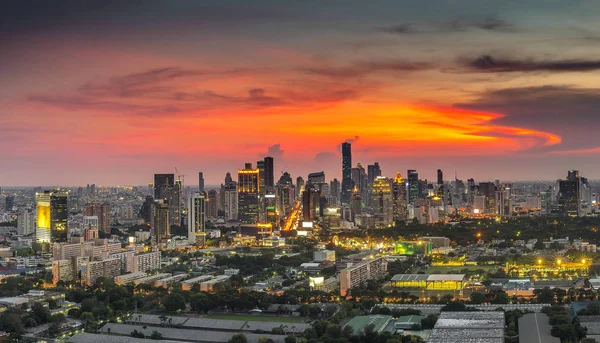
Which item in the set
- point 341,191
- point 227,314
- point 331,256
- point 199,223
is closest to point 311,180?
point 341,191

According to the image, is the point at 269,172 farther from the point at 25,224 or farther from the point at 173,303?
the point at 173,303

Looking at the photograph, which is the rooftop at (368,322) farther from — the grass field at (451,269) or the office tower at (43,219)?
the office tower at (43,219)

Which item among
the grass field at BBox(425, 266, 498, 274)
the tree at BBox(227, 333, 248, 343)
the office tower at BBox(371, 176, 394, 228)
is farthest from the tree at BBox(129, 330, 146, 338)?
the office tower at BBox(371, 176, 394, 228)

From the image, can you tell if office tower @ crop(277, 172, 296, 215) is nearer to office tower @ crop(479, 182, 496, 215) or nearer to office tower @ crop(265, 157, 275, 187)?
office tower @ crop(265, 157, 275, 187)

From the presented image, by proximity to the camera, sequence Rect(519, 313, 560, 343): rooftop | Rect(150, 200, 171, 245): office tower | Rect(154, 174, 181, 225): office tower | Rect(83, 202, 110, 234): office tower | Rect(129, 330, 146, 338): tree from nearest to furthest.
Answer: Rect(519, 313, 560, 343): rooftop
Rect(129, 330, 146, 338): tree
Rect(150, 200, 171, 245): office tower
Rect(83, 202, 110, 234): office tower
Rect(154, 174, 181, 225): office tower

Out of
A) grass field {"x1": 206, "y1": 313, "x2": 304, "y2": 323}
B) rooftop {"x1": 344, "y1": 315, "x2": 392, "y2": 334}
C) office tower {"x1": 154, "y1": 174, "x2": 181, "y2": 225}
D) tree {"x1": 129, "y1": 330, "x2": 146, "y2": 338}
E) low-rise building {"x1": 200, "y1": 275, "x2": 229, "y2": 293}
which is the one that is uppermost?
office tower {"x1": 154, "y1": 174, "x2": 181, "y2": 225}

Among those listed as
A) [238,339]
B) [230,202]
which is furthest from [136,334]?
[230,202]

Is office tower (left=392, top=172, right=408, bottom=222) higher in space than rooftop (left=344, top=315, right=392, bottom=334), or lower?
higher
